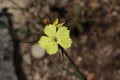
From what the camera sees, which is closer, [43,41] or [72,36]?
[43,41]

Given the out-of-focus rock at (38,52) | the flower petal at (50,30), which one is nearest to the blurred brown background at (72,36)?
the out-of-focus rock at (38,52)

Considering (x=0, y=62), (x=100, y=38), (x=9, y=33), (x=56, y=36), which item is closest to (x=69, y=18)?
(x=100, y=38)

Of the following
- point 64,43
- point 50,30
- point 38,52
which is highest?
point 38,52

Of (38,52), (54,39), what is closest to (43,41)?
(54,39)

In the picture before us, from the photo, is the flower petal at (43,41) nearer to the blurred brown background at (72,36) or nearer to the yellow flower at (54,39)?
the yellow flower at (54,39)

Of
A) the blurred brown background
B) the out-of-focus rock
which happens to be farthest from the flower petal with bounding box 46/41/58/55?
the out-of-focus rock

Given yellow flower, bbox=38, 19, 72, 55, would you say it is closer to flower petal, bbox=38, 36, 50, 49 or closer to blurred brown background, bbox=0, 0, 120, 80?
flower petal, bbox=38, 36, 50, 49

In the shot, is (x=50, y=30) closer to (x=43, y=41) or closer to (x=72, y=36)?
(x=43, y=41)
